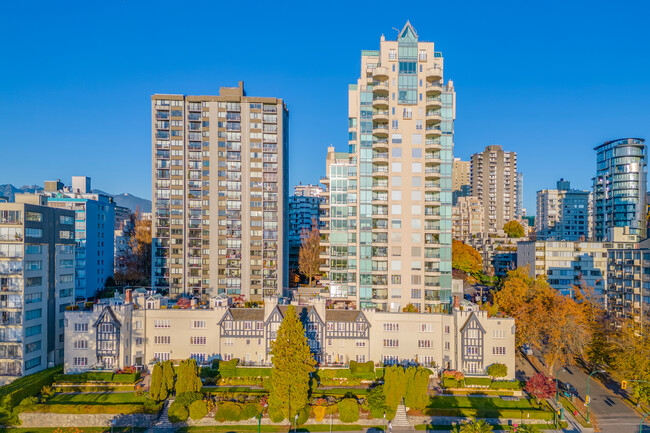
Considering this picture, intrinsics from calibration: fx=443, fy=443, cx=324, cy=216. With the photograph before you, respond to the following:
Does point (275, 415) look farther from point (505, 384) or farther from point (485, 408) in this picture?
point (505, 384)

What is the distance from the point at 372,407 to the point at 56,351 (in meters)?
46.1

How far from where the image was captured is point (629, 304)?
67688mm

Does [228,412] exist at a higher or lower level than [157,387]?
lower

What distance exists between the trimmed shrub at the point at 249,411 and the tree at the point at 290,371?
5.78 ft

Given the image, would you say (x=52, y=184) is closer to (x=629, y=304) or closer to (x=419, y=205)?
(x=419, y=205)

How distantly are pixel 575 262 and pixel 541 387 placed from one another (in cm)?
4659

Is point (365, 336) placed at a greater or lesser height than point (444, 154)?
lesser

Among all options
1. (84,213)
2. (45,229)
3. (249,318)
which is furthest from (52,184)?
(249,318)

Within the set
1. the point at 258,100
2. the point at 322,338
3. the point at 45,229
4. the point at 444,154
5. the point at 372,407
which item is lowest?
the point at 372,407

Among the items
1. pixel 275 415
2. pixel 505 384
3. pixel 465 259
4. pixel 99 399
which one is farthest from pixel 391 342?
pixel 465 259

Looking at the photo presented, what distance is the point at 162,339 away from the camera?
60.5 meters

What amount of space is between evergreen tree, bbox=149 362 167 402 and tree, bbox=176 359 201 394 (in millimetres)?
1593

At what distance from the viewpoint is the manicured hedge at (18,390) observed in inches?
1905

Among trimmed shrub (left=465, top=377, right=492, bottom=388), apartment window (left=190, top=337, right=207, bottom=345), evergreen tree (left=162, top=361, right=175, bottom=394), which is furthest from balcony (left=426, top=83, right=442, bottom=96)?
evergreen tree (left=162, top=361, right=175, bottom=394)
